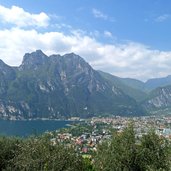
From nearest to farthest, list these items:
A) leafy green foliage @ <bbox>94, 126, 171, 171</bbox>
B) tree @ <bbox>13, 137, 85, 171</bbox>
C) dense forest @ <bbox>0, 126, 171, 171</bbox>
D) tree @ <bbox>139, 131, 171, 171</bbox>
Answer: tree @ <bbox>13, 137, 85, 171</bbox>, dense forest @ <bbox>0, 126, 171, 171</bbox>, tree @ <bbox>139, 131, 171, 171</bbox>, leafy green foliage @ <bbox>94, 126, 171, 171</bbox>

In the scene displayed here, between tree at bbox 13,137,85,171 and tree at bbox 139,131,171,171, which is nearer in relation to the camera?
tree at bbox 13,137,85,171

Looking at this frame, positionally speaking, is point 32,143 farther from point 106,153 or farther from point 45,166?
point 106,153

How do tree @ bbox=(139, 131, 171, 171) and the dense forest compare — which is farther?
tree @ bbox=(139, 131, 171, 171)

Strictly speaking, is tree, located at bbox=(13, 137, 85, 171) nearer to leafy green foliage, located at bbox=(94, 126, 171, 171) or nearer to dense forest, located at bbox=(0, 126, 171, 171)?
dense forest, located at bbox=(0, 126, 171, 171)

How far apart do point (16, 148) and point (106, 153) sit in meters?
13.3

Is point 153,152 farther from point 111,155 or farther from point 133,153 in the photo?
point 111,155

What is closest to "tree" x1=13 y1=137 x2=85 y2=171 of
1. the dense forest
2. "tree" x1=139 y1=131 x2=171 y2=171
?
the dense forest

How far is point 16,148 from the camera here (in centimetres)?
4516

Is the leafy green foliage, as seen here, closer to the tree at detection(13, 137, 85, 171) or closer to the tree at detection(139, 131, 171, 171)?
the tree at detection(139, 131, 171, 171)

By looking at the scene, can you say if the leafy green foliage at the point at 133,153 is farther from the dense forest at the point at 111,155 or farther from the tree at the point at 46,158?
the tree at the point at 46,158

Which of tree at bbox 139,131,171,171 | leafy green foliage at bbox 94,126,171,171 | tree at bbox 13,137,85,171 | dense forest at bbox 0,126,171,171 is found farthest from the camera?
leafy green foliage at bbox 94,126,171,171

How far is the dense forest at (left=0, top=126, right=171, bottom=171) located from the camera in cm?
3238

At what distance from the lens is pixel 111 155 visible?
36.7 m

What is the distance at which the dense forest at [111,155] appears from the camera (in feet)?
106
